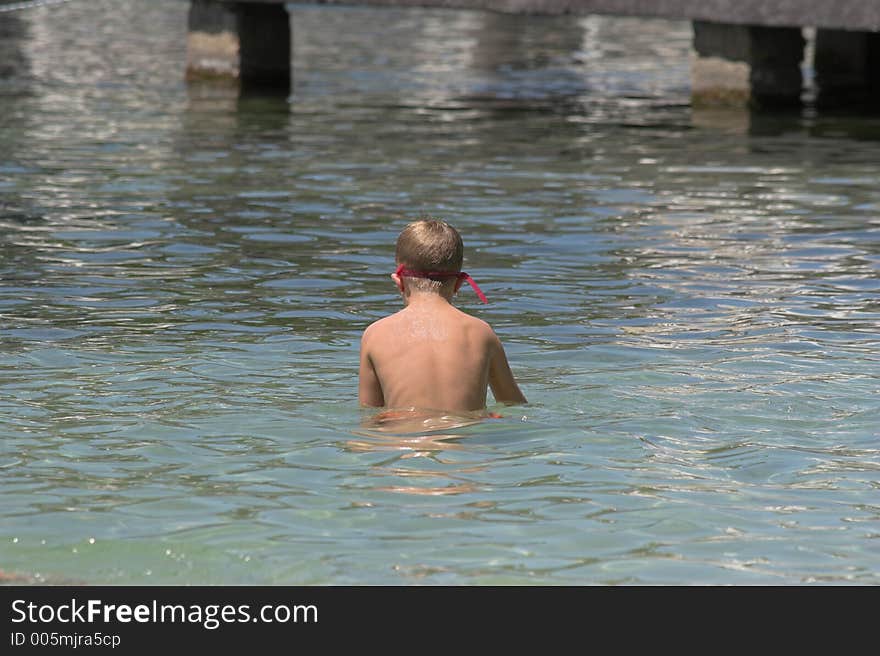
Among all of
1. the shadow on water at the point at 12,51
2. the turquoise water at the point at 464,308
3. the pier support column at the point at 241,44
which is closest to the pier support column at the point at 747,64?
the turquoise water at the point at 464,308

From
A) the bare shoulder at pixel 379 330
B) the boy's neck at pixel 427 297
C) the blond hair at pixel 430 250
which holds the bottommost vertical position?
the bare shoulder at pixel 379 330

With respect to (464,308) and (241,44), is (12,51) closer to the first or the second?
(241,44)

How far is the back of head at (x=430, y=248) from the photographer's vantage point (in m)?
6.63

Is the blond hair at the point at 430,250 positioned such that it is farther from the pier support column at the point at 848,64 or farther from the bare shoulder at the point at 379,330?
the pier support column at the point at 848,64

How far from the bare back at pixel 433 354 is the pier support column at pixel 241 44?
15.8 metres

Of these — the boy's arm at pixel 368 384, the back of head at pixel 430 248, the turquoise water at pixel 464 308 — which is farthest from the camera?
the boy's arm at pixel 368 384

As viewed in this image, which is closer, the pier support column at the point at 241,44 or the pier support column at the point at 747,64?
the pier support column at the point at 747,64

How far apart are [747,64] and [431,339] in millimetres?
13801

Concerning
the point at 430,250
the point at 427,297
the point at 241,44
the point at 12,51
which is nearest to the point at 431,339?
the point at 427,297

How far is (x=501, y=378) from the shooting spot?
6.92 m

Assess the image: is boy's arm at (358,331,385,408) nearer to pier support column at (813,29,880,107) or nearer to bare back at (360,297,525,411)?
bare back at (360,297,525,411)

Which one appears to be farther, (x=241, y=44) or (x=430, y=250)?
(x=241, y=44)

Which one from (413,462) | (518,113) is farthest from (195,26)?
(413,462)
